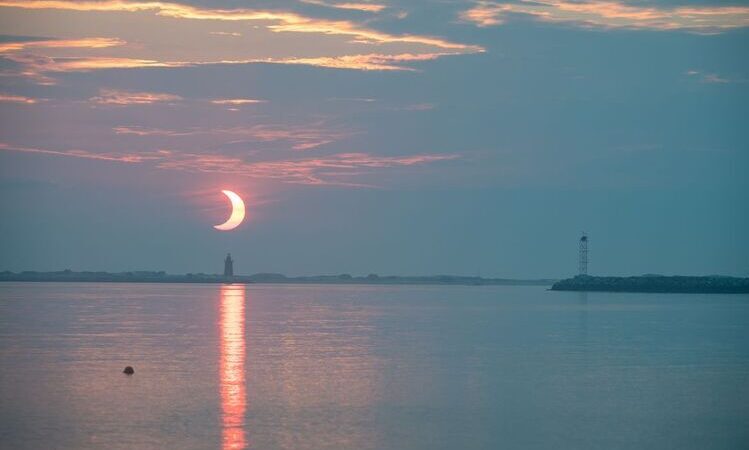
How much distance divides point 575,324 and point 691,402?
34.3 m

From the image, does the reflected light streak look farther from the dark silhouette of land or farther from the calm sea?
the dark silhouette of land

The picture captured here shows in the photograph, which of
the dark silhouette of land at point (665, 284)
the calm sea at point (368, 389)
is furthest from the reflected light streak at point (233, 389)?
the dark silhouette of land at point (665, 284)

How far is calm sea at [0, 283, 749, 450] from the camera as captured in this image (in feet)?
73.5

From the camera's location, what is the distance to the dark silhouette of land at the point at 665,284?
138m

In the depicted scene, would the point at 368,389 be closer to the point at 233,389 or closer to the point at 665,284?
the point at 233,389

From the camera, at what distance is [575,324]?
61875mm

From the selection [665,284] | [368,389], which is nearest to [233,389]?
[368,389]

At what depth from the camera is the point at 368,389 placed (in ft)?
95.8

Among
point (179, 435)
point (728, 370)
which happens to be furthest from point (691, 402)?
point (179, 435)

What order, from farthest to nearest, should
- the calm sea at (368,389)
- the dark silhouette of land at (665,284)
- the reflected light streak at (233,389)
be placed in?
the dark silhouette of land at (665,284) → the calm sea at (368,389) → the reflected light streak at (233,389)

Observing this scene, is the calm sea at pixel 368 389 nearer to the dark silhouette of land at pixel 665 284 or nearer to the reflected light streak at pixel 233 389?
the reflected light streak at pixel 233 389

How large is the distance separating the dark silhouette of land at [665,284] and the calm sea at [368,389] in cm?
8947

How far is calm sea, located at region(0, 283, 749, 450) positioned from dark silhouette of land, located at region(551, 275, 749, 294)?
294ft

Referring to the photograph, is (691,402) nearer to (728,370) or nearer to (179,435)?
(728,370)
